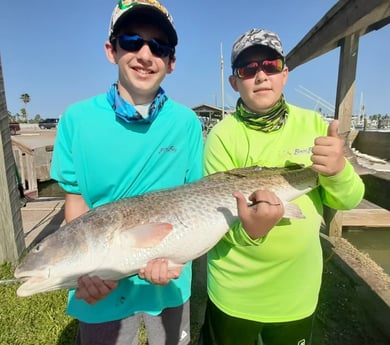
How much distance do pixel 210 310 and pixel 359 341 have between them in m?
1.81

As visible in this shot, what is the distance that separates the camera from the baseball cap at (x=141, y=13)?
202 centimetres

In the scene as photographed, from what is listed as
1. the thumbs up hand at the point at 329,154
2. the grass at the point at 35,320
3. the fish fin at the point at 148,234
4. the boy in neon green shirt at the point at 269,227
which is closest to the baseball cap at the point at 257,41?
the boy in neon green shirt at the point at 269,227

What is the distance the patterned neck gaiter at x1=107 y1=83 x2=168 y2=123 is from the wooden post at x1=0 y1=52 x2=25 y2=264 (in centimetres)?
285

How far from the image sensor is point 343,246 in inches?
187

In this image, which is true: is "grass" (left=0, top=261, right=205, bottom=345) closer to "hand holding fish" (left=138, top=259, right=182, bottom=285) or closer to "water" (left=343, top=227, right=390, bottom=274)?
"hand holding fish" (left=138, top=259, right=182, bottom=285)

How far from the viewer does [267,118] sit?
7.50 feet

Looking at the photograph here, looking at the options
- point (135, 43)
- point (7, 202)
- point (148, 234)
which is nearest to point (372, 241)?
point (148, 234)

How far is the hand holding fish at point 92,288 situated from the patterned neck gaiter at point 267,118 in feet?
4.80

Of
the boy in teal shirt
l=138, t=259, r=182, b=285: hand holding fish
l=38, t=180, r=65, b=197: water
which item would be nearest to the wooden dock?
the boy in teal shirt

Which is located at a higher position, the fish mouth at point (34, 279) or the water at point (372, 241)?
the fish mouth at point (34, 279)

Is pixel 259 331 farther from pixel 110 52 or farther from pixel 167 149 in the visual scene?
pixel 110 52

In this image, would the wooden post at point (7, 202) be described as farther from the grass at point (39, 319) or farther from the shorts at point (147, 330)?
the shorts at point (147, 330)

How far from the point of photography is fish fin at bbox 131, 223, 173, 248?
194cm

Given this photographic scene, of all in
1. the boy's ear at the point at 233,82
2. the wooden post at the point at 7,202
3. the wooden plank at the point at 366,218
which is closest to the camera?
Answer: the boy's ear at the point at 233,82
